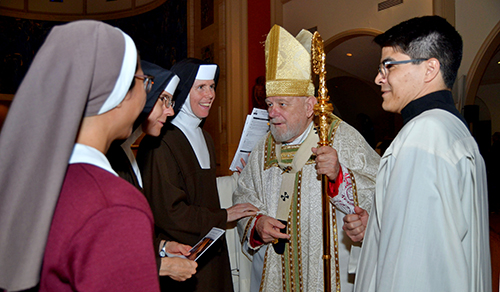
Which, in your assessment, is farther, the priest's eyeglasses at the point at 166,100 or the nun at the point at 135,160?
the priest's eyeglasses at the point at 166,100

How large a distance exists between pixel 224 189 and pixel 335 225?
0.90 m

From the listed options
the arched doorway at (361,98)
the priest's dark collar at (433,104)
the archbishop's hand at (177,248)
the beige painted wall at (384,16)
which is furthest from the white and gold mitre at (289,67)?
the arched doorway at (361,98)

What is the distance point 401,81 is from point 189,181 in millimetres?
1268

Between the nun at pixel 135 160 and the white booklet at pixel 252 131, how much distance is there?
3.30ft

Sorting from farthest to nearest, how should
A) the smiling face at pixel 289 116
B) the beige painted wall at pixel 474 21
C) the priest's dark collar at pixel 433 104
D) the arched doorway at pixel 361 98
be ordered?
the arched doorway at pixel 361 98 → the beige painted wall at pixel 474 21 → the smiling face at pixel 289 116 → the priest's dark collar at pixel 433 104

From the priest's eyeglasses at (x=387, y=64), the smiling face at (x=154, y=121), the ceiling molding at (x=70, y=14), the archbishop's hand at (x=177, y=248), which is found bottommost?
the archbishop's hand at (x=177, y=248)

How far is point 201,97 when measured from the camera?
238cm

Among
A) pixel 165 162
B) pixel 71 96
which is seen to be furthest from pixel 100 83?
pixel 165 162

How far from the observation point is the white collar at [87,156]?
90 centimetres

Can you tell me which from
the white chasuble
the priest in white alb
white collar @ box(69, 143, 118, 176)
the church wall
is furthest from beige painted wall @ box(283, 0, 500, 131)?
the church wall

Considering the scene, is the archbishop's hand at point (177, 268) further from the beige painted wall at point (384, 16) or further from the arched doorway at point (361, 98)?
the arched doorway at point (361, 98)

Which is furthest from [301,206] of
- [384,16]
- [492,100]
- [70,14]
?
[492,100]

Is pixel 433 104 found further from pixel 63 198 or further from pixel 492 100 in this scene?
pixel 492 100

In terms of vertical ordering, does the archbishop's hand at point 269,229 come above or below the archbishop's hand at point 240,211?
below
